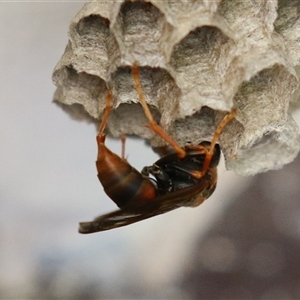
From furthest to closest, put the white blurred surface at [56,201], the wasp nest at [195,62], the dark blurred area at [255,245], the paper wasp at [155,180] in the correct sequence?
the dark blurred area at [255,245]
the white blurred surface at [56,201]
the paper wasp at [155,180]
the wasp nest at [195,62]

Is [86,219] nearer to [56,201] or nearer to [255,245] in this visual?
[56,201]

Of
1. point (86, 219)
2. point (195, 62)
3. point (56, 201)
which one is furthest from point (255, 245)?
point (195, 62)

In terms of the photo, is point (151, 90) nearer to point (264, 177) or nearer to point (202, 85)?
point (202, 85)

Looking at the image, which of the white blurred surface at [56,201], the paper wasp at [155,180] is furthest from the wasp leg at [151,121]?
the white blurred surface at [56,201]

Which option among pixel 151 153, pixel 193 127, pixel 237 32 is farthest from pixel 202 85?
pixel 151 153

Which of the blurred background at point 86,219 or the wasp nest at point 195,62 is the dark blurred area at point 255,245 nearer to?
the blurred background at point 86,219

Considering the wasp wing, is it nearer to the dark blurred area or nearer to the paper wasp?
the paper wasp
